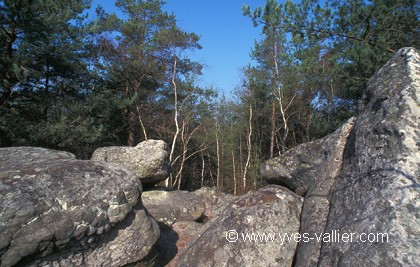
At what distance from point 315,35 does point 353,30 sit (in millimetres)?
736

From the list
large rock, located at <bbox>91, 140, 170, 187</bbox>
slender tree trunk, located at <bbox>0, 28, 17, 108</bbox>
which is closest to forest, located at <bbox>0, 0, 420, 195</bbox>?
slender tree trunk, located at <bbox>0, 28, 17, 108</bbox>

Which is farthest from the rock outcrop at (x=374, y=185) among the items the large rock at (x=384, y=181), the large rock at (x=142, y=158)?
the large rock at (x=142, y=158)

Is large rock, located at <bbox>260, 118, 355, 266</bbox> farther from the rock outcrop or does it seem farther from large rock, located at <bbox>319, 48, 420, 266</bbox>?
large rock, located at <bbox>319, 48, 420, 266</bbox>

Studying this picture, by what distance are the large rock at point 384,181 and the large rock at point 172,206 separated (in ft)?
13.4

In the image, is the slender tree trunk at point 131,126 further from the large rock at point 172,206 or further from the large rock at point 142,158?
the large rock at point 142,158

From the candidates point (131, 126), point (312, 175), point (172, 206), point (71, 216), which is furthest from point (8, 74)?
point (312, 175)

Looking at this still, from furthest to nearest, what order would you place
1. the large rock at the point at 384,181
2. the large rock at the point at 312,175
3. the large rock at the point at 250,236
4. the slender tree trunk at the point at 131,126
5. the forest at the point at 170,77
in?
the slender tree trunk at the point at 131,126 < the forest at the point at 170,77 < the large rock at the point at 250,236 < the large rock at the point at 312,175 < the large rock at the point at 384,181

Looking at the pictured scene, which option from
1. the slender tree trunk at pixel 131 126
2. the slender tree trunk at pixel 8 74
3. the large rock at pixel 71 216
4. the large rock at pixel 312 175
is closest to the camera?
the large rock at pixel 71 216

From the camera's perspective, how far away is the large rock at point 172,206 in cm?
655

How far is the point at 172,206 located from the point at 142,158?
1243mm

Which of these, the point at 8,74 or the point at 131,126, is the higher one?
the point at 8,74

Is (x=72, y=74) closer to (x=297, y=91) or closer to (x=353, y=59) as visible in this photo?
(x=353, y=59)

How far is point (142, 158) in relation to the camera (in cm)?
691

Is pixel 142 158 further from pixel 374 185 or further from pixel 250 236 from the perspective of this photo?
pixel 374 185
